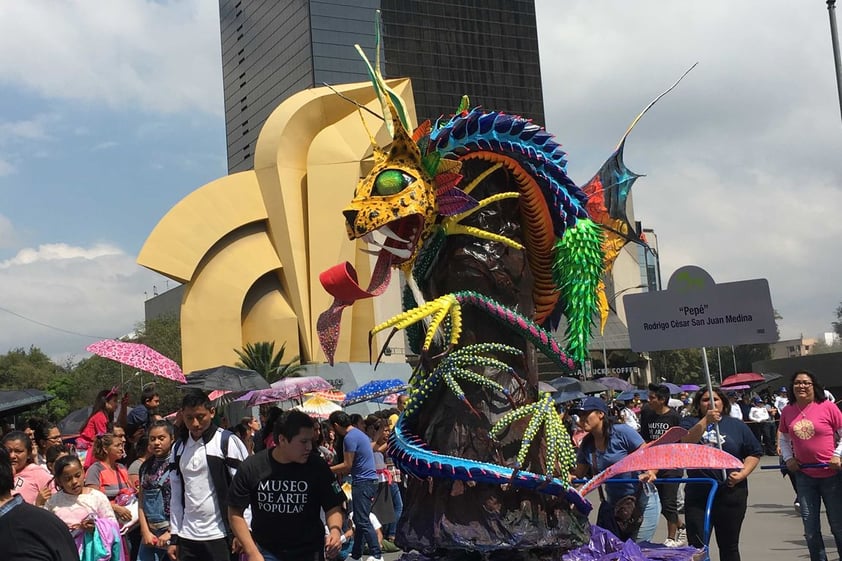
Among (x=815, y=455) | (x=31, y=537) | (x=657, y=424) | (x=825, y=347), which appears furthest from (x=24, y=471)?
(x=825, y=347)

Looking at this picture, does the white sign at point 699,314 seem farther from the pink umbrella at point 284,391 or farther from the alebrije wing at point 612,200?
the pink umbrella at point 284,391

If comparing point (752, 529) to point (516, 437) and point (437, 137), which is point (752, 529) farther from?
point (437, 137)

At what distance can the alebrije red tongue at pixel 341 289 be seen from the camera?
596 centimetres

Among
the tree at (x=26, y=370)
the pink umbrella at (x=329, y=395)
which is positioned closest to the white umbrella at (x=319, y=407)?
the pink umbrella at (x=329, y=395)

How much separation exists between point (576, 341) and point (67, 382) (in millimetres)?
69789

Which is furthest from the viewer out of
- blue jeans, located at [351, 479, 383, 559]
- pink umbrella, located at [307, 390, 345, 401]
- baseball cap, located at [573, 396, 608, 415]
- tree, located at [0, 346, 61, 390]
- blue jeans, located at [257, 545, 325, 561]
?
tree, located at [0, 346, 61, 390]

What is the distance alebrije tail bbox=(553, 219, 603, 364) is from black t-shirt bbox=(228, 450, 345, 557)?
2.20m

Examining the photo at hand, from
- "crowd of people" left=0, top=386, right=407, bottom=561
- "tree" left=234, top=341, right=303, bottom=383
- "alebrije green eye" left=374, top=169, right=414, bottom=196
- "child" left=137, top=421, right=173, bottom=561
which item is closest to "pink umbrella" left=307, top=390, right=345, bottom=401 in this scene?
"crowd of people" left=0, top=386, right=407, bottom=561

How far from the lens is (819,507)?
24.3 ft

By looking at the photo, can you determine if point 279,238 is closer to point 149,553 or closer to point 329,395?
point 329,395

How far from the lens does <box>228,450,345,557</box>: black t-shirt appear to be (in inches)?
198

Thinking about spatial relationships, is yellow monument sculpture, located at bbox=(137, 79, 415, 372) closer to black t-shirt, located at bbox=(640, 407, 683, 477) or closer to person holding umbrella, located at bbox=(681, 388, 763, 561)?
black t-shirt, located at bbox=(640, 407, 683, 477)

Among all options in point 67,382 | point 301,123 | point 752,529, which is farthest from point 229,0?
point 752,529

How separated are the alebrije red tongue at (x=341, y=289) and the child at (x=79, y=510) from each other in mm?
2077
